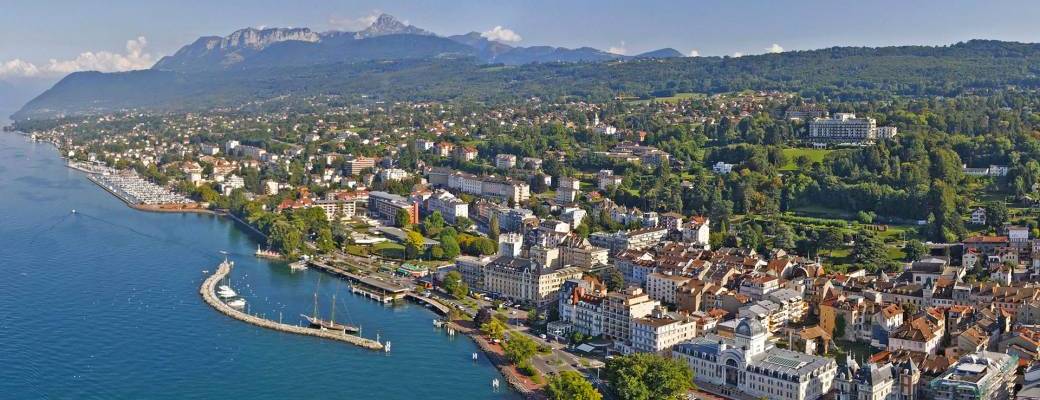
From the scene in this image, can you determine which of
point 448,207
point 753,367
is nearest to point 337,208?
point 448,207

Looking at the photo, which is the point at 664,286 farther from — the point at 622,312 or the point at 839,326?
the point at 839,326

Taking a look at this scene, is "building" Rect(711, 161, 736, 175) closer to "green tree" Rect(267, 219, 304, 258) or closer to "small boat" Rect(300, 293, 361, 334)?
"green tree" Rect(267, 219, 304, 258)

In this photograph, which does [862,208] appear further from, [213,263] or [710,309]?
[213,263]

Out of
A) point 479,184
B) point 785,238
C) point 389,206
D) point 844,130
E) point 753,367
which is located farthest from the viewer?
point 844,130

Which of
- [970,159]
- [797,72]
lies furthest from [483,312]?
[797,72]

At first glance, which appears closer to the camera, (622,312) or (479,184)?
(622,312)

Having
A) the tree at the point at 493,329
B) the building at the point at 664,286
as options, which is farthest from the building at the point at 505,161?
the tree at the point at 493,329

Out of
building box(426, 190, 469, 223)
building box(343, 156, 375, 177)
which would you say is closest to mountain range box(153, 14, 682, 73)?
building box(343, 156, 375, 177)
